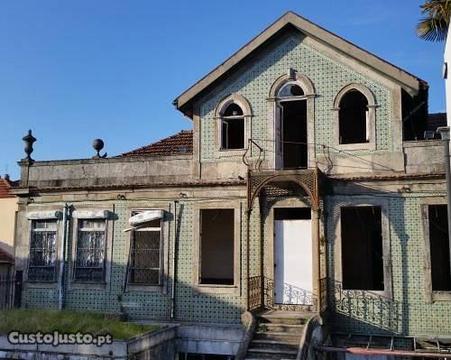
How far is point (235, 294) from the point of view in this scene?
596 inches

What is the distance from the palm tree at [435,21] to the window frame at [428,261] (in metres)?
4.98

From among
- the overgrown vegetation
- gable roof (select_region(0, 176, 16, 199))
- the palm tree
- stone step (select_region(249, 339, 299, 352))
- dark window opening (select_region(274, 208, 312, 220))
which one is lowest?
stone step (select_region(249, 339, 299, 352))

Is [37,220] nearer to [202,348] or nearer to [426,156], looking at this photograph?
[202,348]

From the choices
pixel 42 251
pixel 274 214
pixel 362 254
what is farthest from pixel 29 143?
pixel 362 254

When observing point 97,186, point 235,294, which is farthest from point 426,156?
point 97,186

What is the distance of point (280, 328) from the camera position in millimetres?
13344

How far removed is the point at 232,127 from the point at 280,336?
6491 millimetres

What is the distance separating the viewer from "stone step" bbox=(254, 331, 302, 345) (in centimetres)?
1274

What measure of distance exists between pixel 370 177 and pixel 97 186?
26.6ft

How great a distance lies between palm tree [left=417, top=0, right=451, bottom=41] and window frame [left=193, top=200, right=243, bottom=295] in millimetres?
7241

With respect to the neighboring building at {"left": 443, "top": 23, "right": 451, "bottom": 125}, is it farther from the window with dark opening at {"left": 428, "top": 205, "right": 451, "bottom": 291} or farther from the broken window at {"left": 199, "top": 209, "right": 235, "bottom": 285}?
the broken window at {"left": 199, "top": 209, "right": 235, "bottom": 285}

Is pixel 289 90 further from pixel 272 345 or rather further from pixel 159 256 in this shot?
pixel 272 345

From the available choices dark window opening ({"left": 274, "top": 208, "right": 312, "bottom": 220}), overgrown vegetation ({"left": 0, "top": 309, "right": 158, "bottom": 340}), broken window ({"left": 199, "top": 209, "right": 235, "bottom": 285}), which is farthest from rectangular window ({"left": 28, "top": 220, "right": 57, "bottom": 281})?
dark window opening ({"left": 274, "top": 208, "right": 312, "bottom": 220})

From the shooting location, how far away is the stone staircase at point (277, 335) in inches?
489
